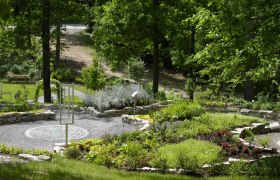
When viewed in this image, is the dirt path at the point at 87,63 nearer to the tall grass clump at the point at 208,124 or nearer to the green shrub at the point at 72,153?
the tall grass clump at the point at 208,124

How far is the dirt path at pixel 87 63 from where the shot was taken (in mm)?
35219

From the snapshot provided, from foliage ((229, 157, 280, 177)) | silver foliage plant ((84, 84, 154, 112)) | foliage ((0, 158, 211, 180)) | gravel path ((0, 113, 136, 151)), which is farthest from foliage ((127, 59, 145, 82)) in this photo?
foliage ((229, 157, 280, 177))

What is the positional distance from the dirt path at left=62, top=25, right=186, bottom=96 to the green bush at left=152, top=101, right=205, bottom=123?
53.6ft

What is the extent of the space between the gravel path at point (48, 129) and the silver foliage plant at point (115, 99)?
81cm

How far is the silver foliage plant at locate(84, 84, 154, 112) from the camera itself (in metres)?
17.5

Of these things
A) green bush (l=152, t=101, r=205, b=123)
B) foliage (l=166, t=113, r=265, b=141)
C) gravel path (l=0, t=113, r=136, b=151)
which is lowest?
gravel path (l=0, t=113, r=136, b=151)

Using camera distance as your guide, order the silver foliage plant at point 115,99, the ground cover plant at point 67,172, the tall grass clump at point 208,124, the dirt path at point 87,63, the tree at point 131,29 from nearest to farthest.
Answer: the ground cover plant at point 67,172
the tall grass clump at point 208,124
the silver foliage plant at point 115,99
the tree at point 131,29
the dirt path at point 87,63

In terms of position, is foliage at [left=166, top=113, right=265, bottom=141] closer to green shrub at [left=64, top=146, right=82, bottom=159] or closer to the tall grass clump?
the tall grass clump

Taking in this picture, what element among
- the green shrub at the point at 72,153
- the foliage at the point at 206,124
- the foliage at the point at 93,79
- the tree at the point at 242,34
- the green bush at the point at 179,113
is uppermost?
the tree at the point at 242,34

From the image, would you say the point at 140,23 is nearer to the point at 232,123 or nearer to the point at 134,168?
the point at 232,123

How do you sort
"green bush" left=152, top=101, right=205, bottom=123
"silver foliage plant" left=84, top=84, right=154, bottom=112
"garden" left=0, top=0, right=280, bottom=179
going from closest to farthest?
1. "garden" left=0, top=0, right=280, bottom=179
2. "green bush" left=152, top=101, right=205, bottom=123
3. "silver foliage plant" left=84, top=84, right=154, bottom=112

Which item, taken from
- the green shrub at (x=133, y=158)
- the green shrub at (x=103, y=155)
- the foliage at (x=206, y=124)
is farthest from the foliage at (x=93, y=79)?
the green shrub at (x=133, y=158)

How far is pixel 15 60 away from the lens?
112 ft

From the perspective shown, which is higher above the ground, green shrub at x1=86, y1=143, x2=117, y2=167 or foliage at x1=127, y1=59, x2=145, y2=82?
foliage at x1=127, y1=59, x2=145, y2=82
